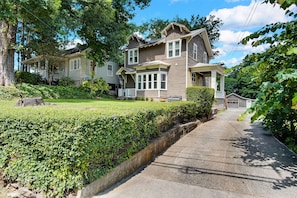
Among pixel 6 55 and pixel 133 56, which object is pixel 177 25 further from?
pixel 6 55

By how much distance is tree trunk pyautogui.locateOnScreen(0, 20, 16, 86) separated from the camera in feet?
40.8

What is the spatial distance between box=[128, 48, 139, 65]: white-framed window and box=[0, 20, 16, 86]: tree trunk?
1110 centimetres

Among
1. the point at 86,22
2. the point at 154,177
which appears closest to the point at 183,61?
the point at 86,22

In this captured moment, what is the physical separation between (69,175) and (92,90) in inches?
648

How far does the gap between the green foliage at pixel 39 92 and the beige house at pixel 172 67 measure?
17.3 ft

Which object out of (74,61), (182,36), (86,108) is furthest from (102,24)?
(86,108)

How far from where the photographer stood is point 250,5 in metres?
11.0

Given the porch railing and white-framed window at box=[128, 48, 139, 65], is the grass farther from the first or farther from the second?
white-framed window at box=[128, 48, 139, 65]

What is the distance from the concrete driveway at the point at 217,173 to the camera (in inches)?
145

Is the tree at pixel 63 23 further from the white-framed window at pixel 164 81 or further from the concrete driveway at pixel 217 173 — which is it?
the concrete driveway at pixel 217 173

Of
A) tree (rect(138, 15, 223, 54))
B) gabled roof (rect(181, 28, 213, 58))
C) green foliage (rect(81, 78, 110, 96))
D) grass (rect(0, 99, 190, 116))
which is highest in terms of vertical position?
tree (rect(138, 15, 223, 54))

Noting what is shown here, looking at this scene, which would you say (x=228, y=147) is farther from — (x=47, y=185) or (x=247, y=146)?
(x=47, y=185)

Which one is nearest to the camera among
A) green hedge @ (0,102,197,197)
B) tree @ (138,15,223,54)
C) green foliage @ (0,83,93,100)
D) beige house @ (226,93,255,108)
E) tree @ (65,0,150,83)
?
green hedge @ (0,102,197,197)

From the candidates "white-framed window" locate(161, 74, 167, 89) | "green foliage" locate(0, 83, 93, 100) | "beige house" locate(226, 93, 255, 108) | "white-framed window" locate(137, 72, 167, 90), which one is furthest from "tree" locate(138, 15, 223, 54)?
"green foliage" locate(0, 83, 93, 100)
